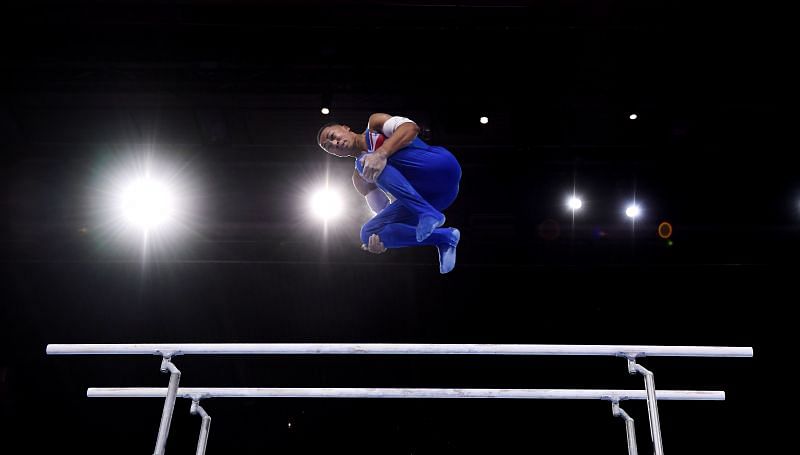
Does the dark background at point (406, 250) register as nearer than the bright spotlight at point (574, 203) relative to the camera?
Yes

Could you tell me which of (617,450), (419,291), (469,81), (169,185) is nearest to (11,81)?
(169,185)

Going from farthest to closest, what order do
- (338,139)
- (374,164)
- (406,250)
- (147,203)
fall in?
(406,250), (147,203), (338,139), (374,164)

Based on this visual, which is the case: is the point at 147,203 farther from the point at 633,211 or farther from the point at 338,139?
the point at 633,211

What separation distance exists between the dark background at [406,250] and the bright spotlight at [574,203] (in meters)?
0.13

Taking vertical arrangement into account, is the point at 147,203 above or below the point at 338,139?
above

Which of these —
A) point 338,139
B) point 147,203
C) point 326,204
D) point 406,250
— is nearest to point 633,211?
point 406,250

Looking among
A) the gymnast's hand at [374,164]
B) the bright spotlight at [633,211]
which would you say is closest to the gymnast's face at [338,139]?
the gymnast's hand at [374,164]

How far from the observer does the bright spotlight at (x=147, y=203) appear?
605 centimetres

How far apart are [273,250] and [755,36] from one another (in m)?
5.35

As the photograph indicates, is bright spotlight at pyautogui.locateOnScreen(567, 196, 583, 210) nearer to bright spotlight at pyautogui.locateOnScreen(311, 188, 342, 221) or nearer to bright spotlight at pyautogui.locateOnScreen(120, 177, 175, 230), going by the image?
bright spotlight at pyautogui.locateOnScreen(311, 188, 342, 221)

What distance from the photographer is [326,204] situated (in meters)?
6.16

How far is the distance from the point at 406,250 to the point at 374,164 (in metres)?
4.04

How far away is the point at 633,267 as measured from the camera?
6402 millimetres

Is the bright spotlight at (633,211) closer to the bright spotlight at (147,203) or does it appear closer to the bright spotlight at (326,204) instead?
the bright spotlight at (326,204)
